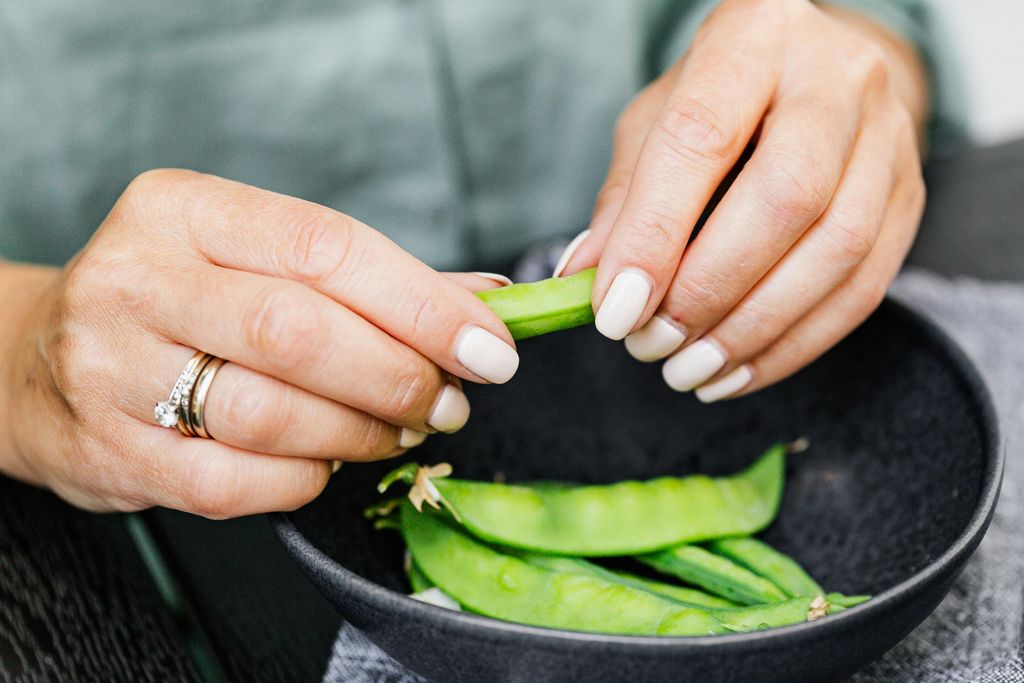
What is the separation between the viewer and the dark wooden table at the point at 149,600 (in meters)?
0.60

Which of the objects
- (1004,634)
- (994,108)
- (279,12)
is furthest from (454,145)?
(994,108)

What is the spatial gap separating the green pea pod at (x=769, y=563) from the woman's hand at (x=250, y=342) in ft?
0.88

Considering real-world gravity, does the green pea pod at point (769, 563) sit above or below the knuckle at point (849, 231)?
below

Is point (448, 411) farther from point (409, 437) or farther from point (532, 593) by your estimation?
point (532, 593)

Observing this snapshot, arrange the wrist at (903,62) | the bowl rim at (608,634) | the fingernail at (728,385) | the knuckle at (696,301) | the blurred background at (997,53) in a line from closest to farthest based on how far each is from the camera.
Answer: the bowl rim at (608,634)
the knuckle at (696,301)
the fingernail at (728,385)
the wrist at (903,62)
the blurred background at (997,53)

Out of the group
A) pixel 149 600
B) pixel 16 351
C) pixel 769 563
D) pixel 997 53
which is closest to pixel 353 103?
pixel 16 351

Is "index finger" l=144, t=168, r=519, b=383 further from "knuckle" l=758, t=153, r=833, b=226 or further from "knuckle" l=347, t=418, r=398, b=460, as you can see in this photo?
"knuckle" l=758, t=153, r=833, b=226

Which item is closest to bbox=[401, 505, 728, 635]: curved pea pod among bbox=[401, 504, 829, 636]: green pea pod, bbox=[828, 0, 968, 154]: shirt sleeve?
bbox=[401, 504, 829, 636]: green pea pod

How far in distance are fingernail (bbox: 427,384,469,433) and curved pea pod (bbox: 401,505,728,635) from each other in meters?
0.09

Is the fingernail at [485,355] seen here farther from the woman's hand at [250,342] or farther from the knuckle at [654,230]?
the knuckle at [654,230]

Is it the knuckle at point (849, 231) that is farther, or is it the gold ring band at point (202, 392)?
the knuckle at point (849, 231)

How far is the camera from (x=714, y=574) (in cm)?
66

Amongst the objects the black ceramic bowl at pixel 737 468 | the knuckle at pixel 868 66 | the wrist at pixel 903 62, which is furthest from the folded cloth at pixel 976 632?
the wrist at pixel 903 62

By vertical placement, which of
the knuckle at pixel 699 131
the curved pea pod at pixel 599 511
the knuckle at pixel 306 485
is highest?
the knuckle at pixel 699 131
